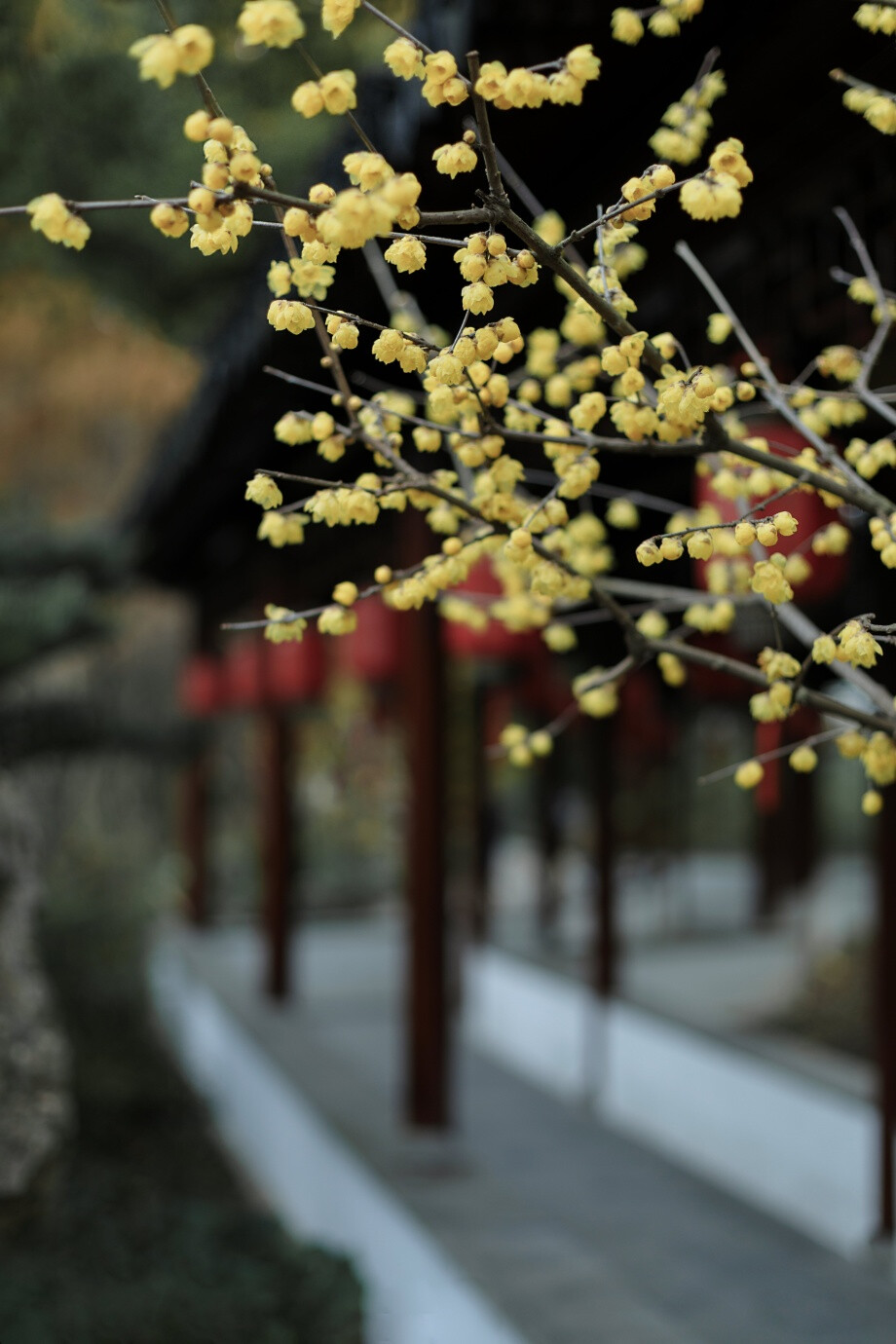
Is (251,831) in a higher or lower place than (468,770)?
lower

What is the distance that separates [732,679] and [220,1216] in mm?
4352

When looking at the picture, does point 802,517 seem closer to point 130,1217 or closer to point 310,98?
point 310,98

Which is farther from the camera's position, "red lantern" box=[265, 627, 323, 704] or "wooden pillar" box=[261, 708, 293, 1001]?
"wooden pillar" box=[261, 708, 293, 1001]

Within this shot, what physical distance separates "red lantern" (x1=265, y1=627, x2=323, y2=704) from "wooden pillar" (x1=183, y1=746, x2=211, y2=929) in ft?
12.1

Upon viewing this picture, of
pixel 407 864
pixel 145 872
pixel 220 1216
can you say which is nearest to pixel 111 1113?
pixel 145 872

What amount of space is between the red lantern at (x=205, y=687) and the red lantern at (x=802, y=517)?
5.77 m

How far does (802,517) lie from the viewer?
9.48 ft

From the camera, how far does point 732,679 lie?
7230 millimetres

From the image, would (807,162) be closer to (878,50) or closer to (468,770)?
(878,50)

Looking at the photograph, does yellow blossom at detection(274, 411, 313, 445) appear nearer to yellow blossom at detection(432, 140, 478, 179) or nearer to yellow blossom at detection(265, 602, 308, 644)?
yellow blossom at detection(265, 602, 308, 644)

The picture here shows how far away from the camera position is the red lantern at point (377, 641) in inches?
200

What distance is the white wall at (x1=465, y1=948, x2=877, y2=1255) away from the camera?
438cm

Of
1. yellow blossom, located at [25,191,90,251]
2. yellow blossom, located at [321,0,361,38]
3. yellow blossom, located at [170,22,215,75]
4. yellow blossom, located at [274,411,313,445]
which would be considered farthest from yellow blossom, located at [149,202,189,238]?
yellow blossom, located at [274,411,313,445]

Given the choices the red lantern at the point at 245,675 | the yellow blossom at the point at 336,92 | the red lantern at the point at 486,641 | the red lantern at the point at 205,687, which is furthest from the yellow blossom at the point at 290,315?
the red lantern at the point at 205,687
